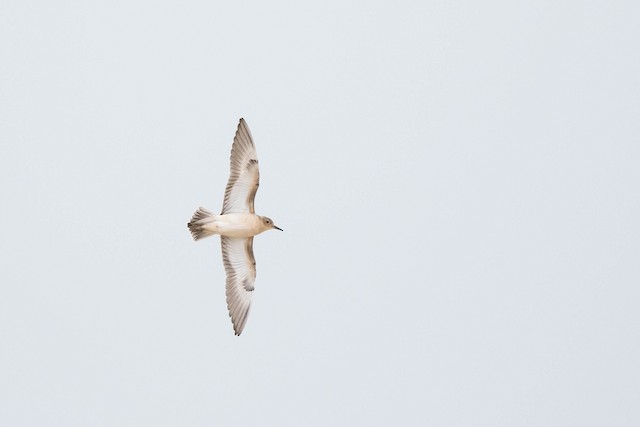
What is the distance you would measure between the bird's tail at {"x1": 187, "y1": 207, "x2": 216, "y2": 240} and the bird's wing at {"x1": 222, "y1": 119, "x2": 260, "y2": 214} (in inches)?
17.7

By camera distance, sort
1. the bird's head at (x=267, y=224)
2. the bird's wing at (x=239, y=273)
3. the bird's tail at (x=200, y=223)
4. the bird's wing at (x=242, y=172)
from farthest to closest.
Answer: the bird's wing at (x=239, y=273) < the bird's wing at (x=242, y=172) < the bird's head at (x=267, y=224) < the bird's tail at (x=200, y=223)

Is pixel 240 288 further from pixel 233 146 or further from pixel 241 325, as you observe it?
pixel 233 146

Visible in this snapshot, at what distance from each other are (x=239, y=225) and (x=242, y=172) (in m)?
1.17

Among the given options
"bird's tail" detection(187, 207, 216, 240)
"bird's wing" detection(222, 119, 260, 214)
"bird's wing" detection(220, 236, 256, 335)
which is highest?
"bird's wing" detection(222, 119, 260, 214)

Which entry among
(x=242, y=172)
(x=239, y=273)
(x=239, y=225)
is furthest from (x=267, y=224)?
(x=239, y=273)

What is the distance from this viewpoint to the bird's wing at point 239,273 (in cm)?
1958

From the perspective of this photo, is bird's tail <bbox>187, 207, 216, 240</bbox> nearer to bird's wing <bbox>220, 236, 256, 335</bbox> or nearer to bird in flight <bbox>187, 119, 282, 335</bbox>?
bird in flight <bbox>187, 119, 282, 335</bbox>

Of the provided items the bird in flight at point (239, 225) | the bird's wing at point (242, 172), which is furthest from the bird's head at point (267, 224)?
the bird's wing at point (242, 172)

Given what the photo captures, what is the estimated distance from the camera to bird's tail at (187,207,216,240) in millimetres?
18547

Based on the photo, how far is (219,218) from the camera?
18.5m

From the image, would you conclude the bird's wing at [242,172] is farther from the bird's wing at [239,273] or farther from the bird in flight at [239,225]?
the bird's wing at [239,273]

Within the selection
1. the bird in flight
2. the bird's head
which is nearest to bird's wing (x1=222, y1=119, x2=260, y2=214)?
the bird in flight

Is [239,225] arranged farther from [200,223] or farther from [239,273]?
[239,273]

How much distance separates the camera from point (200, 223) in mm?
18547
